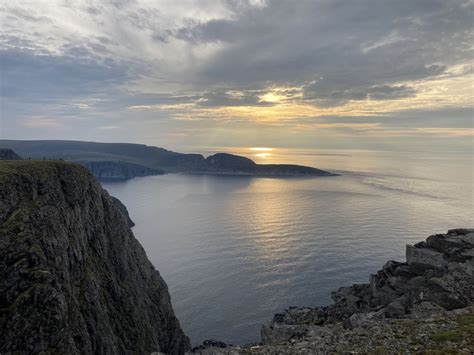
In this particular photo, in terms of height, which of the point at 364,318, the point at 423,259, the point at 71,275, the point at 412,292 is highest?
the point at 423,259

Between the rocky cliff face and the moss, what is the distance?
3635 cm

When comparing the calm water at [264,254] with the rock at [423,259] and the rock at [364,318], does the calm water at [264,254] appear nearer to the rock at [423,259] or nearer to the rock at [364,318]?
the rock at [364,318]

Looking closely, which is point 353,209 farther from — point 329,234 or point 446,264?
point 446,264

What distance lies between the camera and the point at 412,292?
4369 cm

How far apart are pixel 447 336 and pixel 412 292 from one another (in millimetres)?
22303

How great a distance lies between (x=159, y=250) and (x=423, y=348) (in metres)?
A: 123

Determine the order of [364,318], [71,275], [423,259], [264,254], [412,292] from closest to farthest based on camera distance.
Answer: [364,318], [412,292], [71,275], [423,259], [264,254]

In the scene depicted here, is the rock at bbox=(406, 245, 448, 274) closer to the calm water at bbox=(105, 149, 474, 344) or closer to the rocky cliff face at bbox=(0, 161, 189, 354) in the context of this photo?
the calm water at bbox=(105, 149, 474, 344)

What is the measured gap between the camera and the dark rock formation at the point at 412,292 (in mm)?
37375

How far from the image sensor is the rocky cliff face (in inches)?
1335

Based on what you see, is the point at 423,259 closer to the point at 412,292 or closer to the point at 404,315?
the point at 412,292

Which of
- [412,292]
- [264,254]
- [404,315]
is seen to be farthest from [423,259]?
[264,254]

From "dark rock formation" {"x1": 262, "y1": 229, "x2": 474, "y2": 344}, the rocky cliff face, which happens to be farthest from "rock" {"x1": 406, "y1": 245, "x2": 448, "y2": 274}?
the rocky cliff face

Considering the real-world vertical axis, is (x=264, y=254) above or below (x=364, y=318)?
below
